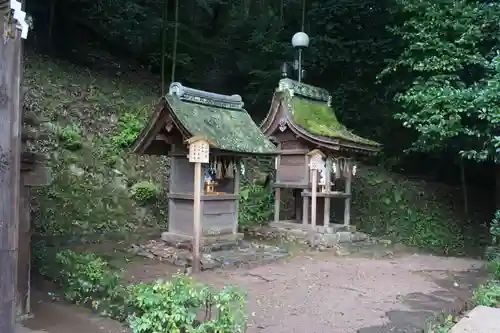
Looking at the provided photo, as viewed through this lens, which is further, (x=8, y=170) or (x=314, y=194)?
(x=314, y=194)

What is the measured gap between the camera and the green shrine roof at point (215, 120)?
1016 centimetres

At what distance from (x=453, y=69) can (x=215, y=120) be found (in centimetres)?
663

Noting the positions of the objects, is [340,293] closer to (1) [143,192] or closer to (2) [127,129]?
(1) [143,192]

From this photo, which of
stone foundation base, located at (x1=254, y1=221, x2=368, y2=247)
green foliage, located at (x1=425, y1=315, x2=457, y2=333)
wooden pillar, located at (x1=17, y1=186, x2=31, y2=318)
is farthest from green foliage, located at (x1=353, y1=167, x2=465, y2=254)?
wooden pillar, located at (x1=17, y1=186, x2=31, y2=318)

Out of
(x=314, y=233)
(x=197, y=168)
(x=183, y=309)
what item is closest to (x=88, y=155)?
(x=197, y=168)

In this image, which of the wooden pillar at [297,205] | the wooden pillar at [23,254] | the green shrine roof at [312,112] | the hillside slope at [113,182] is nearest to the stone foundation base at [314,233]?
the wooden pillar at [297,205]

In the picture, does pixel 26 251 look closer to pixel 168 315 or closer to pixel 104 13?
→ pixel 168 315

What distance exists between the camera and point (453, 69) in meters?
12.6

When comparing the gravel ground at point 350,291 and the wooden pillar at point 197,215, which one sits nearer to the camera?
the gravel ground at point 350,291

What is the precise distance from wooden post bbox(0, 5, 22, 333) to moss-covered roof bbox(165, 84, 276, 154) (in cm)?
580

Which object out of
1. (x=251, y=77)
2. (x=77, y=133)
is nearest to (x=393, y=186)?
(x=251, y=77)

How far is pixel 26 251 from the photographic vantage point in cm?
639

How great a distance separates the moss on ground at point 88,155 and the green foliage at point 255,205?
2.82 meters

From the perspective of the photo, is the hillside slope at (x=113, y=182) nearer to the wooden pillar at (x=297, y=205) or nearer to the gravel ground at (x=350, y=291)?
the wooden pillar at (x=297, y=205)
